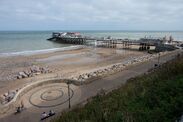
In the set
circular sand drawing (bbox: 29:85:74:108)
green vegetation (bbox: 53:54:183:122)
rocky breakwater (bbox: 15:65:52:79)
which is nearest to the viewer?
green vegetation (bbox: 53:54:183:122)

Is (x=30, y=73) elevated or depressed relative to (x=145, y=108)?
depressed

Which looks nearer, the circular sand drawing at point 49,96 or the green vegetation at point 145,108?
the green vegetation at point 145,108

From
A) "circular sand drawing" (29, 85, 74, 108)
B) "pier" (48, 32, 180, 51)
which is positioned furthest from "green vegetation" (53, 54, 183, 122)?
"pier" (48, 32, 180, 51)

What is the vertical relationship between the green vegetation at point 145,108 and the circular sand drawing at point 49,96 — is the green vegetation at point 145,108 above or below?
above

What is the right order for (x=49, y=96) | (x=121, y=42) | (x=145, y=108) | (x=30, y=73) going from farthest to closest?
(x=121, y=42), (x=30, y=73), (x=49, y=96), (x=145, y=108)

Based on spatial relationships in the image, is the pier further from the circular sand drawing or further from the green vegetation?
the green vegetation

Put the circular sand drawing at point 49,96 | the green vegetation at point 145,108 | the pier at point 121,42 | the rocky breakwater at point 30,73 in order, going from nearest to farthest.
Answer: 1. the green vegetation at point 145,108
2. the circular sand drawing at point 49,96
3. the rocky breakwater at point 30,73
4. the pier at point 121,42

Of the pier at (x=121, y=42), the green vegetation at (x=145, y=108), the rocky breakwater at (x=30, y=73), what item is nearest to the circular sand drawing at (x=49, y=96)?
the green vegetation at (x=145, y=108)

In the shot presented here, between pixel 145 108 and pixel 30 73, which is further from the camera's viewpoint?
pixel 30 73

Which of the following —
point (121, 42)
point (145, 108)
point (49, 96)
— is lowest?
point (49, 96)

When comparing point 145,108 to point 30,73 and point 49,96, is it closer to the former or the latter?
point 49,96

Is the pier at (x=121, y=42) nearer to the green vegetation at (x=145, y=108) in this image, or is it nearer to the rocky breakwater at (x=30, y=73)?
the rocky breakwater at (x=30, y=73)

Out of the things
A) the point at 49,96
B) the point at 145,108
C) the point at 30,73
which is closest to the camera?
the point at 145,108

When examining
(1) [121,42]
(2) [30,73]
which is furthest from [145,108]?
(1) [121,42]
